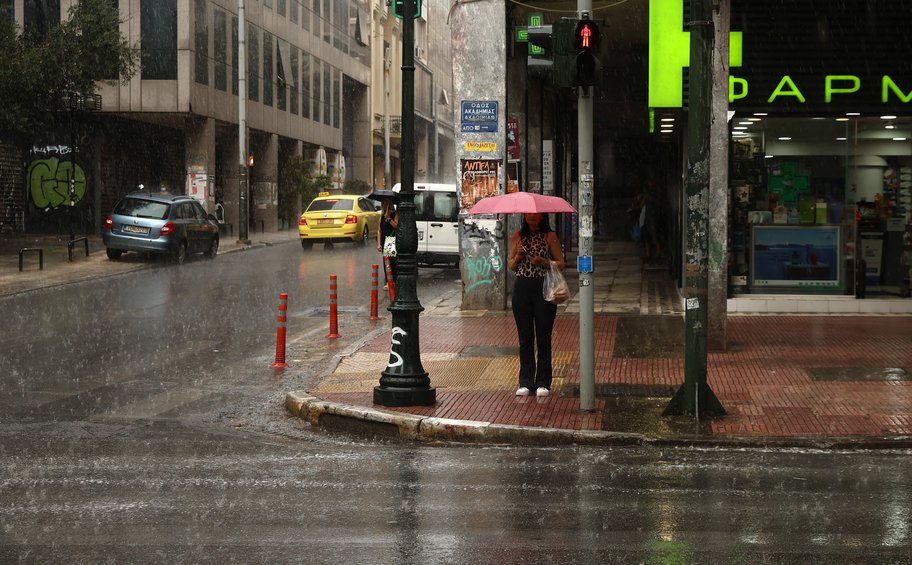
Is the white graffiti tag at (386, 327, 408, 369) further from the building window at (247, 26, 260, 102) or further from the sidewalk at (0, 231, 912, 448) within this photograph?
the building window at (247, 26, 260, 102)

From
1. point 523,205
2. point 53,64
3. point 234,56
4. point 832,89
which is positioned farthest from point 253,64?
point 523,205

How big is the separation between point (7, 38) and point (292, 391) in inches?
839

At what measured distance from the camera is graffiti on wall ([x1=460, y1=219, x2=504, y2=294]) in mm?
18375

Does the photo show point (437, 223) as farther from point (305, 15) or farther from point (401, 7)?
point (305, 15)

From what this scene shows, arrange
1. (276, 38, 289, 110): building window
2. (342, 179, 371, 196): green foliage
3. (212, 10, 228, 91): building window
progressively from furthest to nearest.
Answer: (342, 179, 371, 196): green foliage < (276, 38, 289, 110): building window < (212, 10, 228, 91): building window

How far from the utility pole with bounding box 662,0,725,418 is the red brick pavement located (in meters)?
0.37

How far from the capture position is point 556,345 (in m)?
14.7

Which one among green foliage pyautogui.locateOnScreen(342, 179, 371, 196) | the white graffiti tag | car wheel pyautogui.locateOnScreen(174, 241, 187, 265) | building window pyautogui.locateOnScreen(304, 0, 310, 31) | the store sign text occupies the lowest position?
the white graffiti tag

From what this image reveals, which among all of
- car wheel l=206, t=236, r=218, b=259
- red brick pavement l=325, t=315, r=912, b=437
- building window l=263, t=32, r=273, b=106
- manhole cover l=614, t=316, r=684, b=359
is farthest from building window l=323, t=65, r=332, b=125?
manhole cover l=614, t=316, r=684, b=359

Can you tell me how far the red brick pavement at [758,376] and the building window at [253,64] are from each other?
109 ft

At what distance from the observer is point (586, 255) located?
10.0 m

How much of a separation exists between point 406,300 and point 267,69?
139 ft

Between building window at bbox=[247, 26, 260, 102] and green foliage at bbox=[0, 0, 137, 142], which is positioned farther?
building window at bbox=[247, 26, 260, 102]

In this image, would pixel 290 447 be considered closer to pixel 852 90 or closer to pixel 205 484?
pixel 205 484
